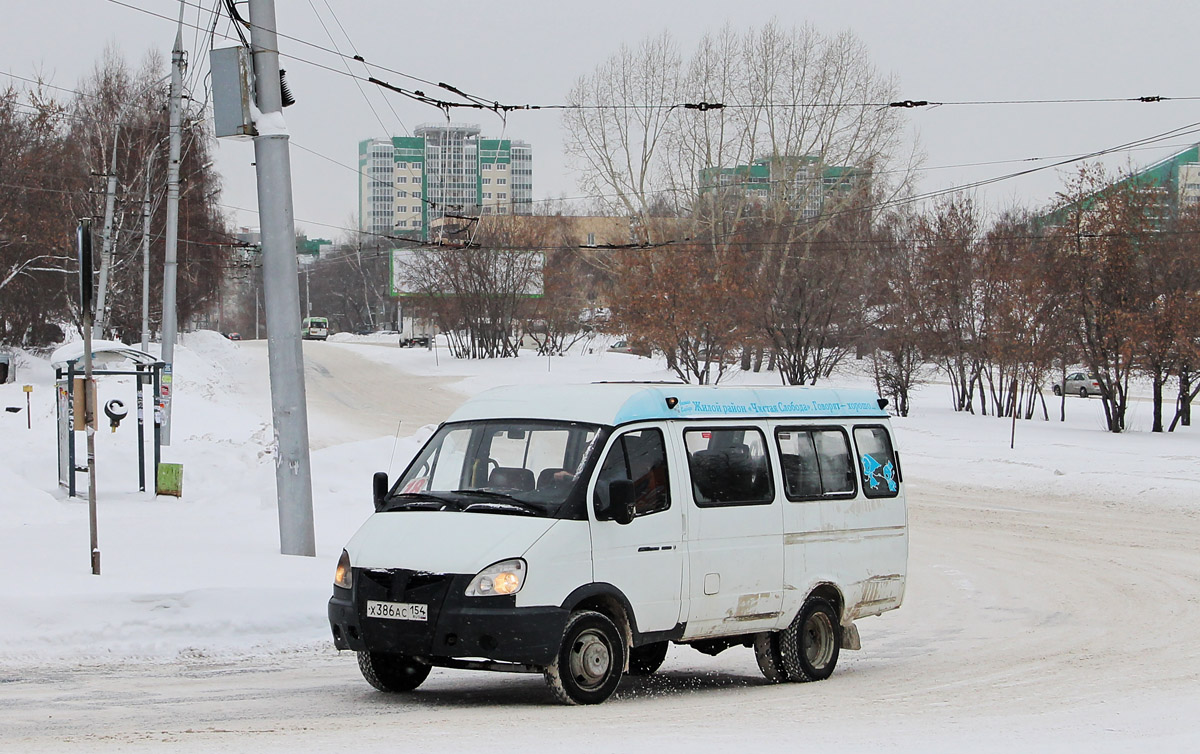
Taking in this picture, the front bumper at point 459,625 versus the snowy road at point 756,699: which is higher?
the front bumper at point 459,625

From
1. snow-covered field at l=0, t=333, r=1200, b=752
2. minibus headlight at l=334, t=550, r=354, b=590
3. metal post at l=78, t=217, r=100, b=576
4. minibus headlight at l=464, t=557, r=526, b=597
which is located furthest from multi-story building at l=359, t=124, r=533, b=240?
minibus headlight at l=464, t=557, r=526, b=597

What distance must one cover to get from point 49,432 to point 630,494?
Answer: 2027 cm

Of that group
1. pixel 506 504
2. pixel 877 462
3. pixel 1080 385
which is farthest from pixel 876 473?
pixel 1080 385

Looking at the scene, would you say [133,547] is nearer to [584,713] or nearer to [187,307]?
[584,713]

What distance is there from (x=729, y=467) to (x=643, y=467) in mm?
850

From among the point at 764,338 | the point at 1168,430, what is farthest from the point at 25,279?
the point at 1168,430

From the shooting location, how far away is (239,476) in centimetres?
2189

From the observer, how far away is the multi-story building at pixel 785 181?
63.3 metres

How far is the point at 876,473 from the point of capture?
34.5 feet

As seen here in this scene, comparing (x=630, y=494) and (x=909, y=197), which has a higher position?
(x=909, y=197)

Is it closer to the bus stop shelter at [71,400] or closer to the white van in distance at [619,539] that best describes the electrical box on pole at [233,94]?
the white van in distance at [619,539]

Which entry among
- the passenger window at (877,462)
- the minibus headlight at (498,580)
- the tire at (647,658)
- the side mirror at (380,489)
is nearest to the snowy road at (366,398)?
the passenger window at (877,462)

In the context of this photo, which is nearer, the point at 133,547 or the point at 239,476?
the point at 133,547

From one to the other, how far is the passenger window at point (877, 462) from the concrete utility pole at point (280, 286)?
233 inches
